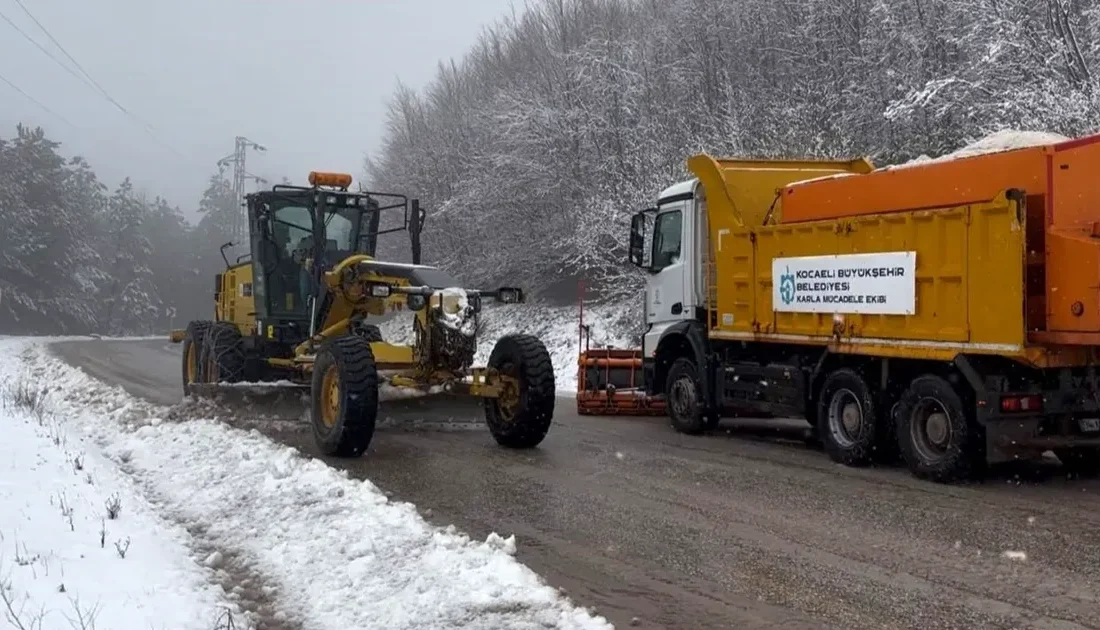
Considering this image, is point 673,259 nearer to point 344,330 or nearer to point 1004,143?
point 344,330

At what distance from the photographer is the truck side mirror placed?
13.1m

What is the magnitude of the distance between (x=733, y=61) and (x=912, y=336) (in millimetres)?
17775

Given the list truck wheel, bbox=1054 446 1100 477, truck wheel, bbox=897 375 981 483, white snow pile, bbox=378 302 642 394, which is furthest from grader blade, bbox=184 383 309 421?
truck wheel, bbox=1054 446 1100 477

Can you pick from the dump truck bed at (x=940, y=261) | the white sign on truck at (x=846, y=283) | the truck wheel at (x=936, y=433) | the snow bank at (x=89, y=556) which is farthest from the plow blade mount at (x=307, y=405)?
the truck wheel at (x=936, y=433)

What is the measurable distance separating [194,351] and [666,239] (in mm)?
7337

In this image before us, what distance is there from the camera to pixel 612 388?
1413 centimetres

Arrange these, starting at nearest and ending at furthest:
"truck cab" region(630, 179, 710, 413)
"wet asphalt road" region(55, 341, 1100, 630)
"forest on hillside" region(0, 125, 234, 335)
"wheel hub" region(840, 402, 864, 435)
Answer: "wet asphalt road" region(55, 341, 1100, 630) < "wheel hub" region(840, 402, 864, 435) < "truck cab" region(630, 179, 710, 413) < "forest on hillside" region(0, 125, 234, 335)

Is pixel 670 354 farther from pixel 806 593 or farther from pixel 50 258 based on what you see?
pixel 50 258

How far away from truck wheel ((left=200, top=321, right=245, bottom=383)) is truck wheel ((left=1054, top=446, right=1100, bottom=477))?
9.74 metres

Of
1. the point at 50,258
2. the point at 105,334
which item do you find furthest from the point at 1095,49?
the point at 105,334

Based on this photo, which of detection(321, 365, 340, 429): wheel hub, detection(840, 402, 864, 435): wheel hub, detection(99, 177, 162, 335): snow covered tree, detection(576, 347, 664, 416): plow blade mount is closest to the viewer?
detection(840, 402, 864, 435): wheel hub

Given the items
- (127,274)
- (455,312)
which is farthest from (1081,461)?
(127,274)

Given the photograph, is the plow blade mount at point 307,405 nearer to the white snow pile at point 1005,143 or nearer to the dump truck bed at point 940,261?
the dump truck bed at point 940,261

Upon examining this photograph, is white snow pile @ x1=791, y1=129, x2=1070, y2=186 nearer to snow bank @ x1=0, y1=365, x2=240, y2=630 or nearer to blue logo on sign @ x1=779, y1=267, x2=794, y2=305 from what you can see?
blue logo on sign @ x1=779, y1=267, x2=794, y2=305
